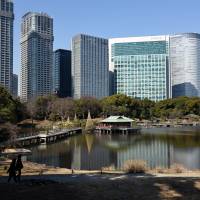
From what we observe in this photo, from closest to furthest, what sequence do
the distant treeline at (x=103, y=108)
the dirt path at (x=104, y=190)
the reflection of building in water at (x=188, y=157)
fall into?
the dirt path at (x=104, y=190), the reflection of building in water at (x=188, y=157), the distant treeline at (x=103, y=108)

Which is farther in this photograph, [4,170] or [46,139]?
[46,139]

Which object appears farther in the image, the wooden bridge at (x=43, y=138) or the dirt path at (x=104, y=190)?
the wooden bridge at (x=43, y=138)

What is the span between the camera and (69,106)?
108938 millimetres

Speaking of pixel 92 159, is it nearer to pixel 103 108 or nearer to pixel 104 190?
pixel 104 190

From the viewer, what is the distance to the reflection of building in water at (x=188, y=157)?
36.7 metres

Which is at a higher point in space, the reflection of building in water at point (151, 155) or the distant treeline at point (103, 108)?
the distant treeline at point (103, 108)

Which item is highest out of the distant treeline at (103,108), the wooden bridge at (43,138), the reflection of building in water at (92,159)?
the distant treeline at (103,108)

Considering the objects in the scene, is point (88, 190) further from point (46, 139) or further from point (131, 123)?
point (131, 123)

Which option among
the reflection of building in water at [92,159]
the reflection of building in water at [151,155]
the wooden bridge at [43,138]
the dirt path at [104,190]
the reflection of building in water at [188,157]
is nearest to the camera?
the dirt path at [104,190]

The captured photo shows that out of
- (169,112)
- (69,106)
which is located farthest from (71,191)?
(169,112)

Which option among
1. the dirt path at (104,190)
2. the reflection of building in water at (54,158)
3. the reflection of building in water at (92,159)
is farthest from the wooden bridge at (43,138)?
the dirt path at (104,190)

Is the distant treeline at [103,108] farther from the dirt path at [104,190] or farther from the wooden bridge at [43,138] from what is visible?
the dirt path at [104,190]

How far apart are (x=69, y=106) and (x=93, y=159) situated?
221 ft

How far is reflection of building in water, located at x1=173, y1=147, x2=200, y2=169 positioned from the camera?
3668 cm
